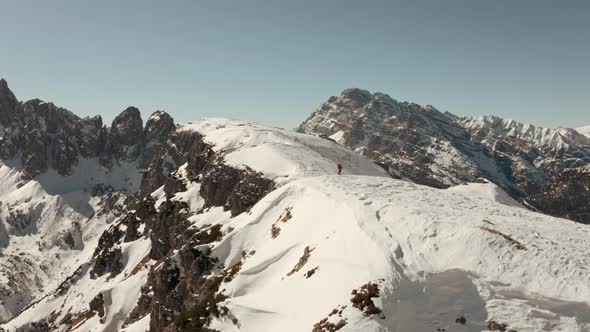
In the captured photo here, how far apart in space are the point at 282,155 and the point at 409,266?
5758 centimetres

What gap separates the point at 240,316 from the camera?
27.0 metres

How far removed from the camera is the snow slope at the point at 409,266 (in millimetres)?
20328

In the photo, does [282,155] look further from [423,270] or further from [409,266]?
[423,270]

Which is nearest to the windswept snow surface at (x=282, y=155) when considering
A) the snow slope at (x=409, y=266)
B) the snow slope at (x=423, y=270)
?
the snow slope at (x=409, y=266)

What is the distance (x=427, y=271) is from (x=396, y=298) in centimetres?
327

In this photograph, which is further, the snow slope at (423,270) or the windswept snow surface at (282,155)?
the windswept snow surface at (282,155)

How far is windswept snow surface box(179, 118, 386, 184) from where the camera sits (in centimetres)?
7169

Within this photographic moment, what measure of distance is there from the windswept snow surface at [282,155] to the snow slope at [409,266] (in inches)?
990

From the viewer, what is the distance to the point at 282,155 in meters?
79.7

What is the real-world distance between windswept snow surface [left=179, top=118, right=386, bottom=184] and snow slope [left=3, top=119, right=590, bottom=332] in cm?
2516

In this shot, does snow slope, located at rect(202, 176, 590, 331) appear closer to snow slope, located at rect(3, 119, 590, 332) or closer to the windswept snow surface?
snow slope, located at rect(3, 119, 590, 332)

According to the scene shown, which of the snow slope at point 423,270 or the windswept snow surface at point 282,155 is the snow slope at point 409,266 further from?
the windswept snow surface at point 282,155

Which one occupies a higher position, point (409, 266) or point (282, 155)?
point (282, 155)

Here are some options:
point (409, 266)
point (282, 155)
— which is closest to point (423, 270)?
point (409, 266)
